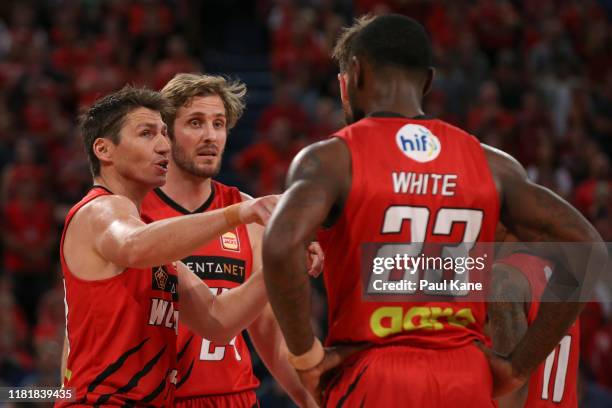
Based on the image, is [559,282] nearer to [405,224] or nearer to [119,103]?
[405,224]

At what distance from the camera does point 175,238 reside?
4152 mm

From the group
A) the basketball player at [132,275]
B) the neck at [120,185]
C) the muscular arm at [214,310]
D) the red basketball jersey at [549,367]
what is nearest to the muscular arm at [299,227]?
the basketball player at [132,275]

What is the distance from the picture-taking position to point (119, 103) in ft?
16.0

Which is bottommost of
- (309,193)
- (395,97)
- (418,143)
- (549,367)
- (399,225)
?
(549,367)

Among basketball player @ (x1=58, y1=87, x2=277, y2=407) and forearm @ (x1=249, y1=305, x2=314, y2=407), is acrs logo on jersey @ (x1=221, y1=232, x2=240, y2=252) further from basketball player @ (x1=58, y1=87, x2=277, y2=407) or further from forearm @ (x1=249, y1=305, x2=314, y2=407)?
basketball player @ (x1=58, y1=87, x2=277, y2=407)

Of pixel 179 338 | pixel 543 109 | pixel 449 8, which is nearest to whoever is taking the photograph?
pixel 179 338

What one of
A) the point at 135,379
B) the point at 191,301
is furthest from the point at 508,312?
the point at 135,379

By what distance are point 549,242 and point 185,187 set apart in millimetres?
2503

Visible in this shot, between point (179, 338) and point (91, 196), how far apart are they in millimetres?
1098

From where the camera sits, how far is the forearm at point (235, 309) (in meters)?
4.80

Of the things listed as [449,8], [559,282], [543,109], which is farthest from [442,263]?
[449,8]

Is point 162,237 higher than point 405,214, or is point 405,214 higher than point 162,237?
point 405,214

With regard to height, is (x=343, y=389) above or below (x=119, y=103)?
below

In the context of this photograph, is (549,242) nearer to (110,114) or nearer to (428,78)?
(428,78)
